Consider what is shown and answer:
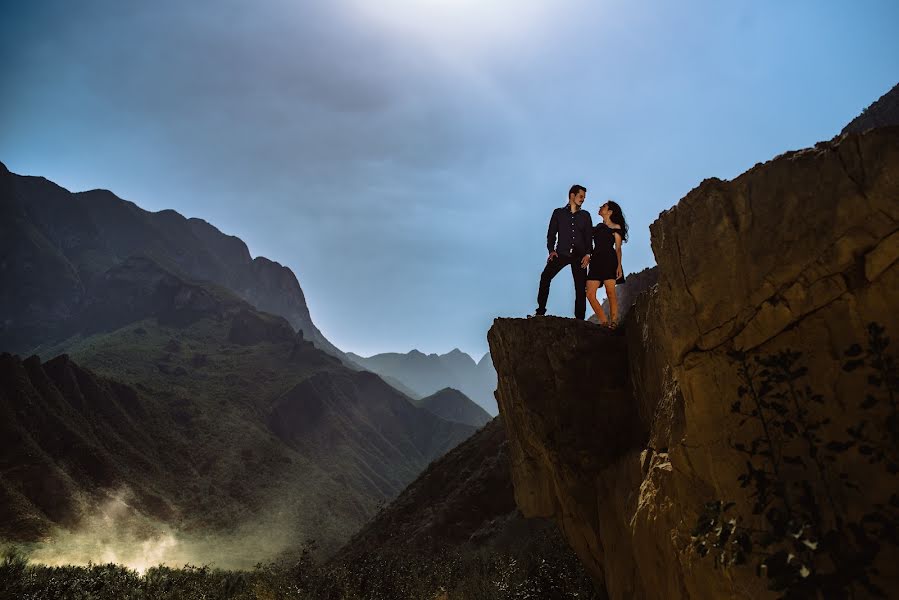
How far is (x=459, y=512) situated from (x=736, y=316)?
32175 mm

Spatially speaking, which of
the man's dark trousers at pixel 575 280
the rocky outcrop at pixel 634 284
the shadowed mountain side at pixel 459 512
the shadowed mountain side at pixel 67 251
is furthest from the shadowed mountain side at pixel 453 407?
the man's dark trousers at pixel 575 280

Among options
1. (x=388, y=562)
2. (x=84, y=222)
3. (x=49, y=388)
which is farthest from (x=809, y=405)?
(x=84, y=222)

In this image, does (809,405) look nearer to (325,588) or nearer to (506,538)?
(325,588)

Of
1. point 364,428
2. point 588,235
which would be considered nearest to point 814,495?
point 588,235

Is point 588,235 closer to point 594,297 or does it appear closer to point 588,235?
point 588,235

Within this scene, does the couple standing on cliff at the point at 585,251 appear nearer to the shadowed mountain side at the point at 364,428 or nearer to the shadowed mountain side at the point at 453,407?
the shadowed mountain side at the point at 364,428

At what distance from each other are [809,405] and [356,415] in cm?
10723

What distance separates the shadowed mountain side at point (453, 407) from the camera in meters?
142

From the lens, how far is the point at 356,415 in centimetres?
10625

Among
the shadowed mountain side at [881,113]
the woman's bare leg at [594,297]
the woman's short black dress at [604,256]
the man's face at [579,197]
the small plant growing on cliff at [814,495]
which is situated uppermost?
the shadowed mountain side at [881,113]

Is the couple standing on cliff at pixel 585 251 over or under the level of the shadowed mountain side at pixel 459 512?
over

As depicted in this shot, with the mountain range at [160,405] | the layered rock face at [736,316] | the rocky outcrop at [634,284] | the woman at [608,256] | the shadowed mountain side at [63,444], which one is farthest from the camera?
the mountain range at [160,405]

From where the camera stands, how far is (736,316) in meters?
4.53

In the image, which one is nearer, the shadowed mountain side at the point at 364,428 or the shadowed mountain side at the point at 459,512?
the shadowed mountain side at the point at 459,512
